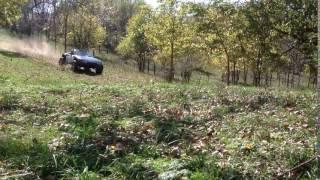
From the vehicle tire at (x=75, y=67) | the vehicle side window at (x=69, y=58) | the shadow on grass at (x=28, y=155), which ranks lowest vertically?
the shadow on grass at (x=28, y=155)

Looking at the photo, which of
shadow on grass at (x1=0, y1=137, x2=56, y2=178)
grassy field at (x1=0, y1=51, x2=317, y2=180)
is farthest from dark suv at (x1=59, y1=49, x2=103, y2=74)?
shadow on grass at (x1=0, y1=137, x2=56, y2=178)

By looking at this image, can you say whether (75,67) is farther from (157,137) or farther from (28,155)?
(28,155)

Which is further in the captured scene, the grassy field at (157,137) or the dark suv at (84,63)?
the dark suv at (84,63)

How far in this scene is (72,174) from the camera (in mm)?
5438

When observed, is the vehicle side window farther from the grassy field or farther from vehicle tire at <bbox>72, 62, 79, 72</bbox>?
the grassy field

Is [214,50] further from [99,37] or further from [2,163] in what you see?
[99,37]

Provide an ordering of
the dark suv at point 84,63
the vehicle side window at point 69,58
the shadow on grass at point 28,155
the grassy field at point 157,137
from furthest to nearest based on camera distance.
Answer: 1. the vehicle side window at point 69,58
2. the dark suv at point 84,63
3. the shadow on grass at point 28,155
4. the grassy field at point 157,137

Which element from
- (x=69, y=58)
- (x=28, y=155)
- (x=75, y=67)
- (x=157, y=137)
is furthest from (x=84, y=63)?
(x=28, y=155)

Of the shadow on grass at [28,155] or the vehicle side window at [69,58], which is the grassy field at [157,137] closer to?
the shadow on grass at [28,155]

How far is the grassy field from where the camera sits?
17.9 ft

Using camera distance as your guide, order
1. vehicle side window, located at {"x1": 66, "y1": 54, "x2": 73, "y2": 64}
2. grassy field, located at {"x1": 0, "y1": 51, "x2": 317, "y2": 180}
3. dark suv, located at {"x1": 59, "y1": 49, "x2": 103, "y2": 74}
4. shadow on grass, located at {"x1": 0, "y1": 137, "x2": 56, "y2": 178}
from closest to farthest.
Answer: grassy field, located at {"x1": 0, "y1": 51, "x2": 317, "y2": 180} < shadow on grass, located at {"x1": 0, "y1": 137, "x2": 56, "y2": 178} < dark suv, located at {"x1": 59, "y1": 49, "x2": 103, "y2": 74} < vehicle side window, located at {"x1": 66, "y1": 54, "x2": 73, "y2": 64}

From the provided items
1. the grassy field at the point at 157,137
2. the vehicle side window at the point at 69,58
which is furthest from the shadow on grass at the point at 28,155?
the vehicle side window at the point at 69,58

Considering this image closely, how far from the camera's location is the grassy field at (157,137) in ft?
17.9

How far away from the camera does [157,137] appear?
6.83 meters
